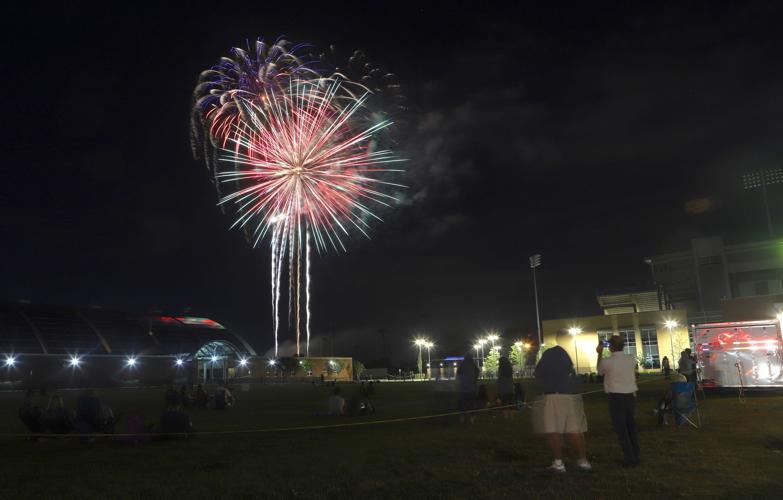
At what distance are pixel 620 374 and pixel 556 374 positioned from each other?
1.01 m

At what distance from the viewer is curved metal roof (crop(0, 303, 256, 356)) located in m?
65.2

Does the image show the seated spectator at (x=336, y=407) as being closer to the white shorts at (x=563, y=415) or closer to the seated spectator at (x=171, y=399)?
the seated spectator at (x=171, y=399)

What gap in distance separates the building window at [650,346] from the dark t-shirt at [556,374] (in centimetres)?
6758

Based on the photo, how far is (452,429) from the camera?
47.2 ft

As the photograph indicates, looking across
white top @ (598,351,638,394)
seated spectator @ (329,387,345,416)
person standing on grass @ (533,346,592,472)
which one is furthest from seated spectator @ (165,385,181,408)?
white top @ (598,351,638,394)

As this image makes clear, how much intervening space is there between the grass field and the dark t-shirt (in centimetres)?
119

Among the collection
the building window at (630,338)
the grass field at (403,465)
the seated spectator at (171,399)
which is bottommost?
the grass field at (403,465)

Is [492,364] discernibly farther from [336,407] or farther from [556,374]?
[556,374]

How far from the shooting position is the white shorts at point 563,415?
28.4ft

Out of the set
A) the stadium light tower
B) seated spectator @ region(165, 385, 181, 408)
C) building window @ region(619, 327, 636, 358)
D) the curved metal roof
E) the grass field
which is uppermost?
the stadium light tower

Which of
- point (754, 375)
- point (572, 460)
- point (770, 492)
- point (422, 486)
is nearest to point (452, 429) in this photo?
point (572, 460)

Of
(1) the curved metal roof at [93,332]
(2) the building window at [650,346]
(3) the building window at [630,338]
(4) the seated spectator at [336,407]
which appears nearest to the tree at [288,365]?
(1) the curved metal roof at [93,332]

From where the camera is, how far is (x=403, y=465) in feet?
31.1

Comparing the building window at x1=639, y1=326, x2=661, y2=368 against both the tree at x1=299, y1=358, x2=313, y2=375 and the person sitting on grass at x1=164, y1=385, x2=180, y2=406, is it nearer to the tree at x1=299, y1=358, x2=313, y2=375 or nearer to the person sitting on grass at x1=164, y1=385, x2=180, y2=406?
the tree at x1=299, y1=358, x2=313, y2=375
